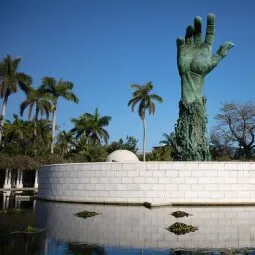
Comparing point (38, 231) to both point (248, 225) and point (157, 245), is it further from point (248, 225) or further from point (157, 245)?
point (248, 225)

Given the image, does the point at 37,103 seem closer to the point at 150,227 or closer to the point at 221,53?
the point at 221,53

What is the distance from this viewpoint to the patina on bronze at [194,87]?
23391mm

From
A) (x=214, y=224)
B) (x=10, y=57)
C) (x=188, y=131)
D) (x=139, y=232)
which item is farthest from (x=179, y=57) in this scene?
(x=10, y=57)

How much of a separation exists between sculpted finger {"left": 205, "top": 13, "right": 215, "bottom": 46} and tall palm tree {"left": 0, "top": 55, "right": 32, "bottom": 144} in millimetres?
23752

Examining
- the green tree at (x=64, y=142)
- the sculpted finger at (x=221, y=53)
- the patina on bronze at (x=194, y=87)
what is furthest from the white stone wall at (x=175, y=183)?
the green tree at (x=64, y=142)

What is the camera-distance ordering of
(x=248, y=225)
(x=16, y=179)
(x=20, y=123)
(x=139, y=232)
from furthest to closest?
(x=20, y=123) → (x=16, y=179) → (x=248, y=225) → (x=139, y=232)

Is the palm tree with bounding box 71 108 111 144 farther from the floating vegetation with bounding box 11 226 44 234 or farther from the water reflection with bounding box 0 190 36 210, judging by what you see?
the floating vegetation with bounding box 11 226 44 234

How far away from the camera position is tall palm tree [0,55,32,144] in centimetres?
3894

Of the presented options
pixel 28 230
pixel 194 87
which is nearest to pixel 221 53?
pixel 194 87

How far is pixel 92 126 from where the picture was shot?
174 ft

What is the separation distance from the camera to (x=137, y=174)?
19.6 m

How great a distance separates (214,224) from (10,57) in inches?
1367

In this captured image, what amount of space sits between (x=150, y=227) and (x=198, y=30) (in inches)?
662

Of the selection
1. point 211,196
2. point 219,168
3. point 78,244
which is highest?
point 219,168
